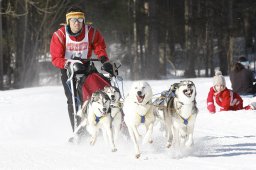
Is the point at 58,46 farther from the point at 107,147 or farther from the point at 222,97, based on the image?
the point at 222,97

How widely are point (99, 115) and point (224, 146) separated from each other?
1.62 m

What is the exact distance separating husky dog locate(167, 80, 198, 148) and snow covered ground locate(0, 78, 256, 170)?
19 cm

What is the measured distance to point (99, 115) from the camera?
6301 mm

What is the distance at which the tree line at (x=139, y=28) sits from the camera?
80.0 feet

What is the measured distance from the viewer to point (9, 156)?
6.42m

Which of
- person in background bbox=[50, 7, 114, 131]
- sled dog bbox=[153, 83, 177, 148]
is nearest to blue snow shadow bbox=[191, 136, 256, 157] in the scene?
sled dog bbox=[153, 83, 177, 148]

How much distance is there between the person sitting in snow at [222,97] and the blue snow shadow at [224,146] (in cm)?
224

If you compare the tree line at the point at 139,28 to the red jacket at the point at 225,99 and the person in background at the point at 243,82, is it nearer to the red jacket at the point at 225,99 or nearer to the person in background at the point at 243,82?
the person in background at the point at 243,82

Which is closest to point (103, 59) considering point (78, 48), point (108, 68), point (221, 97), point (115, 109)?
point (108, 68)

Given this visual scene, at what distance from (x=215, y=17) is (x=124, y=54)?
6.16m

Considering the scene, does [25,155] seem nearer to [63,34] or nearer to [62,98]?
[63,34]

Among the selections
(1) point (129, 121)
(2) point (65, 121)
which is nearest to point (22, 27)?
(2) point (65, 121)

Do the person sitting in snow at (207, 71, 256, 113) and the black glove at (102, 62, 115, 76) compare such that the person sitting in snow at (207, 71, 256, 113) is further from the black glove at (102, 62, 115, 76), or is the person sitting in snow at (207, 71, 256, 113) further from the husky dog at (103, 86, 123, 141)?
the husky dog at (103, 86, 123, 141)

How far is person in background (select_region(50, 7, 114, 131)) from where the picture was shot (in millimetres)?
7090
